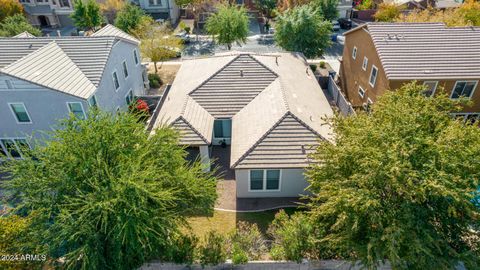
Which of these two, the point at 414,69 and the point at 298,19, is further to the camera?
the point at 298,19

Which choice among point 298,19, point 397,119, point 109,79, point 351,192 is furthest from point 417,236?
point 298,19

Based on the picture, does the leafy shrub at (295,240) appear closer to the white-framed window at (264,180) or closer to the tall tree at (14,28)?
the white-framed window at (264,180)

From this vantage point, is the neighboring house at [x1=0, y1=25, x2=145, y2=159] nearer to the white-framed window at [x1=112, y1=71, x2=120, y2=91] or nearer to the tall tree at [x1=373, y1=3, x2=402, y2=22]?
the white-framed window at [x1=112, y1=71, x2=120, y2=91]

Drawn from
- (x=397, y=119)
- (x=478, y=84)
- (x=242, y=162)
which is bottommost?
(x=242, y=162)

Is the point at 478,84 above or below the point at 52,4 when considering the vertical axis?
below

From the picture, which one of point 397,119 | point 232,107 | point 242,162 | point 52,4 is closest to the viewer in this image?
point 397,119

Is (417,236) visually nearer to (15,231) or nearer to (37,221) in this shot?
(37,221)
